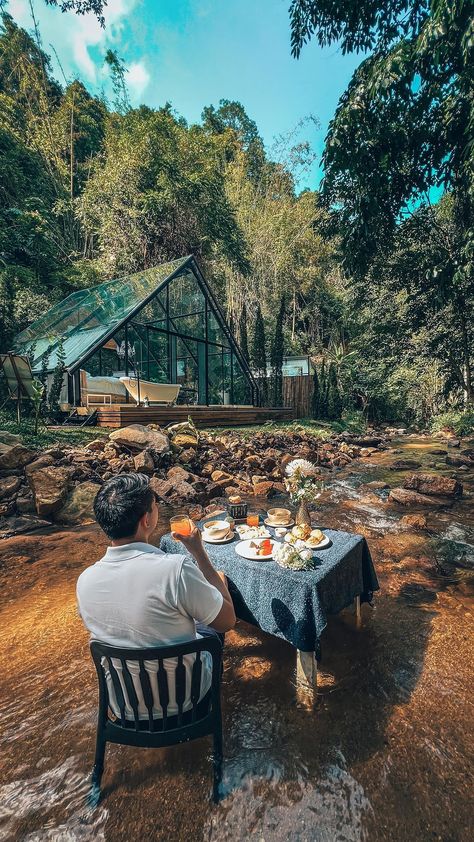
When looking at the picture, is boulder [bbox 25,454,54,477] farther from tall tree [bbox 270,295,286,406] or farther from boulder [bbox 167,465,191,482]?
tall tree [bbox 270,295,286,406]

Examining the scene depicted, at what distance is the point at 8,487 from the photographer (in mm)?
5062

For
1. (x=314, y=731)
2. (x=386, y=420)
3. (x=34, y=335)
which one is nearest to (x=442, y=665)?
(x=314, y=731)

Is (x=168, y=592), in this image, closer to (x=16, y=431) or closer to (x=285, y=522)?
(x=285, y=522)

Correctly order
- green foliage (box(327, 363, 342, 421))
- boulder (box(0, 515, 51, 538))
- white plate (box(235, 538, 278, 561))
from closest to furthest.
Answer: white plate (box(235, 538, 278, 561))
boulder (box(0, 515, 51, 538))
green foliage (box(327, 363, 342, 421))

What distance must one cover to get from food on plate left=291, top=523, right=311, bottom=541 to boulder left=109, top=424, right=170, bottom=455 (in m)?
4.69

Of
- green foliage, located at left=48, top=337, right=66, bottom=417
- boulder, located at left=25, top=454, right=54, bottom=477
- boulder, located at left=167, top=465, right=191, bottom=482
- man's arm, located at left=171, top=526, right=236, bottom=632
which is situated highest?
green foliage, located at left=48, top=337, right=66, bottom=417

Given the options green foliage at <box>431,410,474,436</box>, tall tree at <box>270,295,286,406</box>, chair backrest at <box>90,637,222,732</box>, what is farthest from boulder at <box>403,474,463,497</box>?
tall tree at <box>270,295,286,406</box>

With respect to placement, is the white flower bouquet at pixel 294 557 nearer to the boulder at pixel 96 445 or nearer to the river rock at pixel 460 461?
the boulder at pixel 96 445

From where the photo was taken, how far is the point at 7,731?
194cm

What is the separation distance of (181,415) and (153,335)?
4126mm

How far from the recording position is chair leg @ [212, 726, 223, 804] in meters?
1.53

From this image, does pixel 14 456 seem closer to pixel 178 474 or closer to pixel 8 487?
pixel 8 487

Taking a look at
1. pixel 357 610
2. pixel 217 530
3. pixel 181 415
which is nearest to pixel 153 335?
pixel 181 415

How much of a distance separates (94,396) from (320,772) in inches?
392
